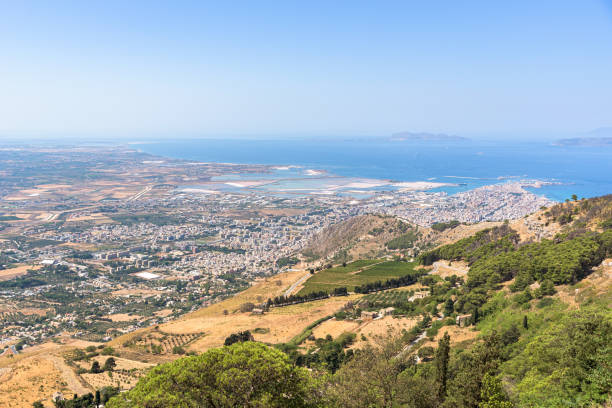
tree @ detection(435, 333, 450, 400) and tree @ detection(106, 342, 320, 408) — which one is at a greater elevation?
tree @ detection(106, 342, 320, 408)

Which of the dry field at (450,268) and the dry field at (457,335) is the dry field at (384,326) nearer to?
the dry field at (457,335)

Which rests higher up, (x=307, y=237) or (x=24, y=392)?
(x=24, y=392)

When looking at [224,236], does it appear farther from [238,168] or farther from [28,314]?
[238,168]

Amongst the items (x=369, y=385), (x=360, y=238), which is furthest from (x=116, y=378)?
(x=360, y=238)

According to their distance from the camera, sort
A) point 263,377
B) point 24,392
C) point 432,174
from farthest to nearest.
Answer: point 432,174 → point 24,392 → point 263,377

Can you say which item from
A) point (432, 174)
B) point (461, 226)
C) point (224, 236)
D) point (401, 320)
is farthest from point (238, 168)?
point (401, 320)

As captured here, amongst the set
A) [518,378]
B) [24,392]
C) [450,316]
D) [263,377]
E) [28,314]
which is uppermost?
[263,377]

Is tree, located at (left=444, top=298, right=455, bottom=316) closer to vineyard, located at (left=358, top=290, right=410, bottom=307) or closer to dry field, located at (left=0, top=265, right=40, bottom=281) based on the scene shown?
vineyard, located at (left=358, top=290, right=410, bottom=307)

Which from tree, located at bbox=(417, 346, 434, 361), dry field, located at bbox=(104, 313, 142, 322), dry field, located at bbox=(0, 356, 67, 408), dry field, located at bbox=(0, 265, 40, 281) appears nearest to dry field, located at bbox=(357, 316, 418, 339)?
tree, located at bbox=(417, 346, 434, 361)
